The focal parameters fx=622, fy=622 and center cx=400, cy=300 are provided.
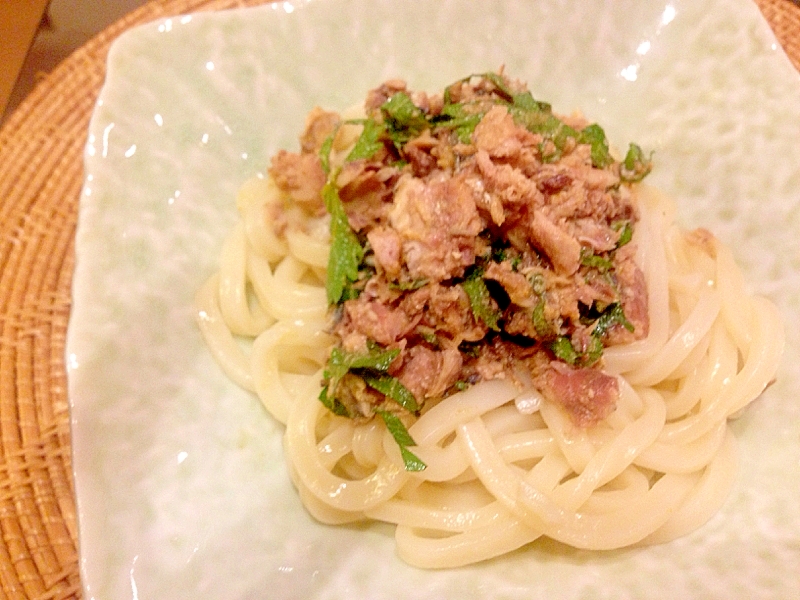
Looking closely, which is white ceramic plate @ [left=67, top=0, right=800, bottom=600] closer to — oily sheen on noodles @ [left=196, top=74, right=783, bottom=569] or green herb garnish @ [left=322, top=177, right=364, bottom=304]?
oily sheen on noodles @ [left=196, top=74, right=783, bottom=569]

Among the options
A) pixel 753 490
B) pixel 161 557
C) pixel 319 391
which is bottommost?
pixel 753 490

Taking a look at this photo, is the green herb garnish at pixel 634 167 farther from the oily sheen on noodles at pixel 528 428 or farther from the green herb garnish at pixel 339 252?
the green herb garnish at pixel 339 252

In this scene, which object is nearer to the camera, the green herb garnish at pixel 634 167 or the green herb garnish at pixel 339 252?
the green herb garnish at pixel 339 252

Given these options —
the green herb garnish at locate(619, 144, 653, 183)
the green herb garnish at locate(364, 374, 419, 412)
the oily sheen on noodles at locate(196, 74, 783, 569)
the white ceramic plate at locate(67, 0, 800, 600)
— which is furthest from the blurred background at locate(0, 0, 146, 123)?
the green herb garnish at locate(619, 144, 653, 183)

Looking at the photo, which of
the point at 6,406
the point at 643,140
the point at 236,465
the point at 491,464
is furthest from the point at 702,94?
the point at 6,406

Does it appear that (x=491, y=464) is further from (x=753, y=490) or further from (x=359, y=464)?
(x=753, y=490)

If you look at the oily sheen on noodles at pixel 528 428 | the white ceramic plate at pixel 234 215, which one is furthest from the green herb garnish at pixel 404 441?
the white ceramic plate at pixel 234 215
